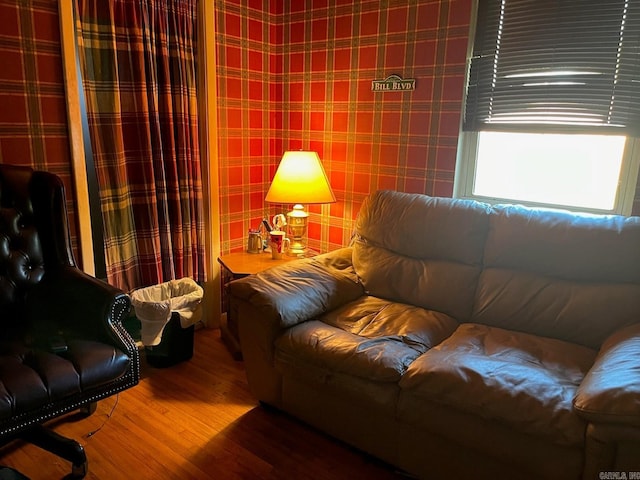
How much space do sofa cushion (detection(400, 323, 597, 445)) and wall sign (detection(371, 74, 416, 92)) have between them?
1.52 meters

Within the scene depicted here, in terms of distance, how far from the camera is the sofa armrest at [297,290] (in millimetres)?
2064

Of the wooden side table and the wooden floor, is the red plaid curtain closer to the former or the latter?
the wooden side table

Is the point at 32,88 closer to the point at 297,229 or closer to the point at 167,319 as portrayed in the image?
the point at 167,319

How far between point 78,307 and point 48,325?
0.54ft

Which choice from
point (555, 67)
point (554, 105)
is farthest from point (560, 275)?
point (555, 67)

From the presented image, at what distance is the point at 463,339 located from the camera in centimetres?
199

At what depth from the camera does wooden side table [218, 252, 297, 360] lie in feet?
9.08

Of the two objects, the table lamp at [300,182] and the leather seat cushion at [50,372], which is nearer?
the leather seat cushion at [50,372]

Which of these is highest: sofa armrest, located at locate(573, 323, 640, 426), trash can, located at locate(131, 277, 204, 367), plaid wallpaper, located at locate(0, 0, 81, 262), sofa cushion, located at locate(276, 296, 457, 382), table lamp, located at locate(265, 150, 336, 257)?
plaid wallpaper, located at locate(0, 0, 81, 262)

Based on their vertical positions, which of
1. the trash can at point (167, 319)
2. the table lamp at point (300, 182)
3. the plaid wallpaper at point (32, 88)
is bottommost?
the trash can at point (167, 319)

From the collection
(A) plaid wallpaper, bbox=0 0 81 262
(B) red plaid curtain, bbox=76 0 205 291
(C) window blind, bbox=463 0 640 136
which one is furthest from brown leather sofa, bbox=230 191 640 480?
(A) plaid wallpaper, bbox=0 0 81 262

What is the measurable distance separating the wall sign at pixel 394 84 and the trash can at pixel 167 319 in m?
1.65

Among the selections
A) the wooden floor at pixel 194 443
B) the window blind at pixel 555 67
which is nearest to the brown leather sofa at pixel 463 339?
the wooden floor at pixel 194 443

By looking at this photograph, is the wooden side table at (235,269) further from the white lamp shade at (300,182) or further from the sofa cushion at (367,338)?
the sofa cushion at (367,338)
